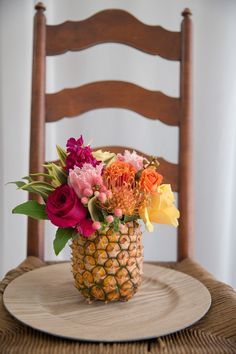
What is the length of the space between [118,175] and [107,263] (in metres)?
0.11

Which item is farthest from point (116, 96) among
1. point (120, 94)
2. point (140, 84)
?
point (140, 84)

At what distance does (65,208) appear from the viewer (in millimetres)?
494

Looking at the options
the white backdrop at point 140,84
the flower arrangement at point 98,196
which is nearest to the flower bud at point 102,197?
the flower arrangement at point 98,196

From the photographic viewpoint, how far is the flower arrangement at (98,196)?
0.50 meters

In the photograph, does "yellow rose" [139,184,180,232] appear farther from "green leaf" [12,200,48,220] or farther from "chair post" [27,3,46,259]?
"chair post" [27,3,46,259]

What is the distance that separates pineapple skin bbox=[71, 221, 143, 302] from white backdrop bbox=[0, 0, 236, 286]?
2.20 ft

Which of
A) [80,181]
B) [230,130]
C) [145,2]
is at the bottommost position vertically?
[80,181]

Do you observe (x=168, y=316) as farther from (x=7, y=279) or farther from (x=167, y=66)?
(x=167, y=66)

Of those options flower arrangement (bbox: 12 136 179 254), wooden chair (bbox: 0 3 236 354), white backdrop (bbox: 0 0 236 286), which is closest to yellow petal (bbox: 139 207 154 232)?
flower arrangement (bbox: 12 136 179 254)

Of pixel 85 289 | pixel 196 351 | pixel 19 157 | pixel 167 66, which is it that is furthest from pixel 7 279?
pixel 167 66

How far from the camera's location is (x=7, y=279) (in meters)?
0.71

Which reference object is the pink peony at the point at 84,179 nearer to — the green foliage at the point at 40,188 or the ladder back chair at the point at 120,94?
the green foliage at the point at 40,188

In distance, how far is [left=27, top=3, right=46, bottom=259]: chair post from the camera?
2.88ft

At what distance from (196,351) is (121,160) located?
0.82 ft
